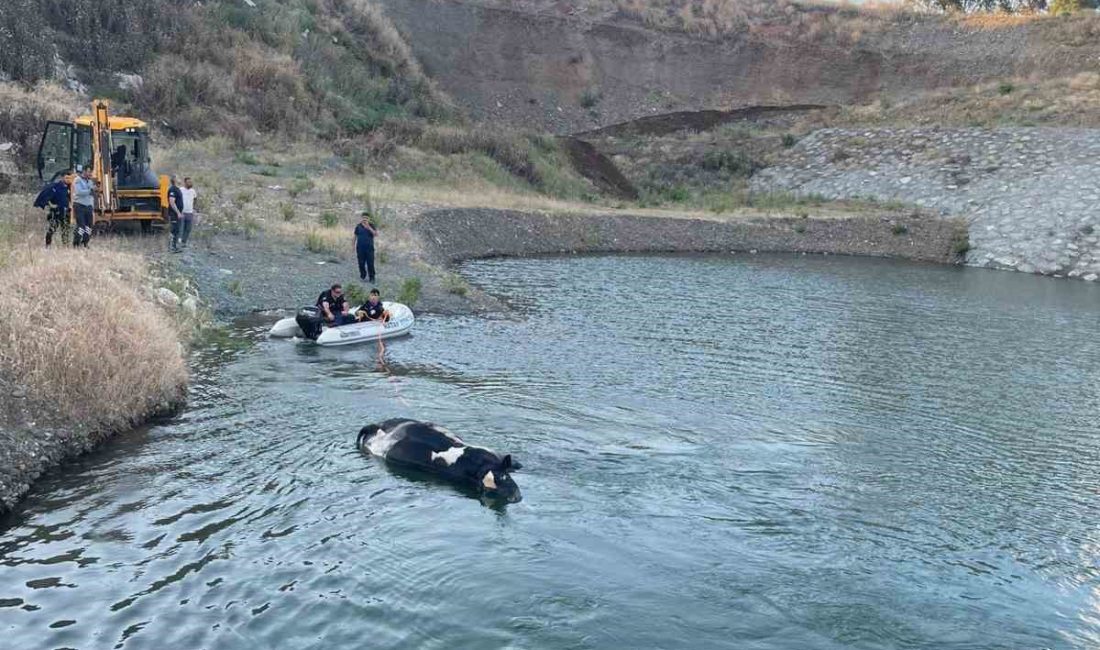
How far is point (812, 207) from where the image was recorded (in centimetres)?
4881

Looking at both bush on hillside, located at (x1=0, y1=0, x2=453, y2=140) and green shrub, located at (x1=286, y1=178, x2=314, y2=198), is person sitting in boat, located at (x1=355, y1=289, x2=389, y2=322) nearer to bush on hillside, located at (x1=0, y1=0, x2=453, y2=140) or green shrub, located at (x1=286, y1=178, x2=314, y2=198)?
green shrub, located at (x1=286, y1=178, x2=314, y2=198)

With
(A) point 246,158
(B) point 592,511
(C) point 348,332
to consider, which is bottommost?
(B) point 592,511

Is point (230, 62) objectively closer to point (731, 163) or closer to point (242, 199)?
Answer: point (242, 199)

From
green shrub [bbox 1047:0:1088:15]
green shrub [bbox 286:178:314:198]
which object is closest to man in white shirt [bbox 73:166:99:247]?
green shrub [bbox 286:178:314:198]

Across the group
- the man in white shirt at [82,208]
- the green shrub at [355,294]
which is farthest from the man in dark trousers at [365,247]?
the man in white shirt at [82,208]

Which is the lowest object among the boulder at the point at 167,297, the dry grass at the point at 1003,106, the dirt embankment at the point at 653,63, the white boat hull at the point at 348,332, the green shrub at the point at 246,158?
the white boat hull at the point at 348,332

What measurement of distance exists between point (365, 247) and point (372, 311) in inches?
181

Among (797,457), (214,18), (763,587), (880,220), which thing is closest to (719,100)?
(880,220)

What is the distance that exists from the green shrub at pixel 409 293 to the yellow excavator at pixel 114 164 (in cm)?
626

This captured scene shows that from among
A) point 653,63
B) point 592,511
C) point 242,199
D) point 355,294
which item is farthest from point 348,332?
point 653,63

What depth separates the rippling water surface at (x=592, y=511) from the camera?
9.87 metres

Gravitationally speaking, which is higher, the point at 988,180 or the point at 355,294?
the point at 988,180

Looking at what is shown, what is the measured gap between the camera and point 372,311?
2195cm

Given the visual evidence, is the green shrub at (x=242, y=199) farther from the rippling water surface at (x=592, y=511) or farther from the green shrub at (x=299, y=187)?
the rippling water surface at (x=592, y=511)
